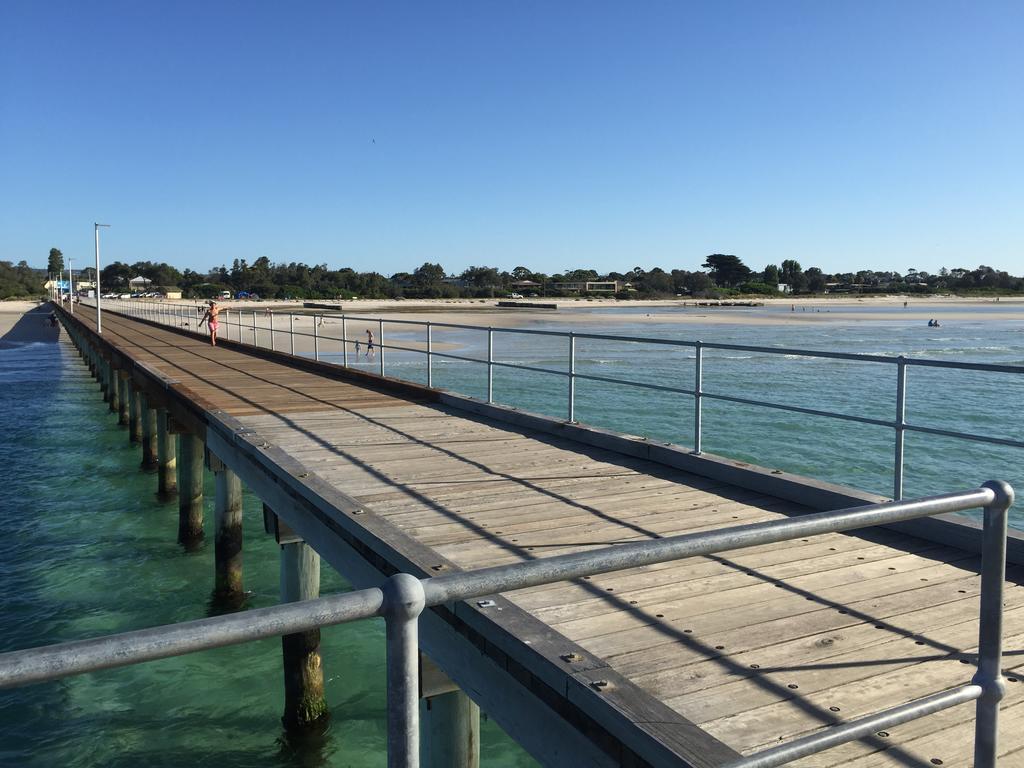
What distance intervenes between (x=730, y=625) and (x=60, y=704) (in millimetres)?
6958

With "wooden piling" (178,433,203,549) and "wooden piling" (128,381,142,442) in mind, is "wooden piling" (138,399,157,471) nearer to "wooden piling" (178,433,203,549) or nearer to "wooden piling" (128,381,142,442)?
"wooden piling" (128,381,142,442)

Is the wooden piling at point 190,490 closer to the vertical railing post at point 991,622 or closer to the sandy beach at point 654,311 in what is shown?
the vertical railing post at point 991,622

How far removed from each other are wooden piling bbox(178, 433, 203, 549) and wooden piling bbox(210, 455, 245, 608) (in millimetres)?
2116

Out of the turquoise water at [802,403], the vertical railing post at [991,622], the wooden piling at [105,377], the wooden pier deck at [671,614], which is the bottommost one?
the turquoise water at [802,403]

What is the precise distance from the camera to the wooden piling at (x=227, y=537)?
10555 millimetres

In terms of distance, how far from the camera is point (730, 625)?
4.14 meters

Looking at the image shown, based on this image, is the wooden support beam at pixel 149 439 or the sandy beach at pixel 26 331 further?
the sandy beach at pixel 26 331

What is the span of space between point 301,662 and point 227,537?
338cm

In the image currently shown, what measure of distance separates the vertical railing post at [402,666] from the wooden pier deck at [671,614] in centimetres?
147

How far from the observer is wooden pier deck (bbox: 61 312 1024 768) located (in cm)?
320

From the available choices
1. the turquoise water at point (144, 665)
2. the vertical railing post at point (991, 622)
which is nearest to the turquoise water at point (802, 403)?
the turquoise water at point (144, 665)

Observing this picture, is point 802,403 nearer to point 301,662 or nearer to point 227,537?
point 227,537

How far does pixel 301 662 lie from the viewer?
306 inches

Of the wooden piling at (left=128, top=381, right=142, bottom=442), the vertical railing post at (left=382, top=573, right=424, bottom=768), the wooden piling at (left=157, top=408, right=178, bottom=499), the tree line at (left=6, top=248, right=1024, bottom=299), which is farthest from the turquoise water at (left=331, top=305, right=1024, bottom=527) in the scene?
the tree line at (left=6, top=248, right=1024, bottom=299)
